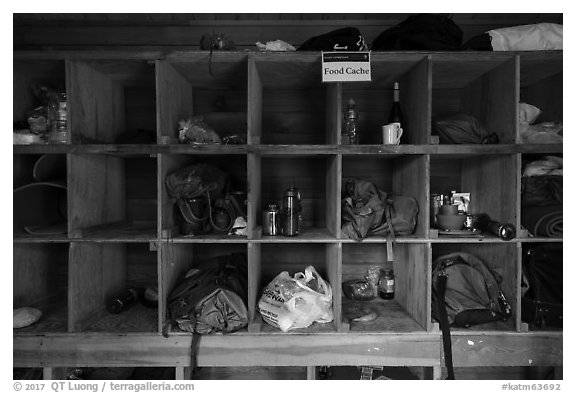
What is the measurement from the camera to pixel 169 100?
65.7 inches

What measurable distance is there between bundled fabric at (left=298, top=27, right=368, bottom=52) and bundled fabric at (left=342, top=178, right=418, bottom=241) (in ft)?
2.33

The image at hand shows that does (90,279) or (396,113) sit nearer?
(90,279)

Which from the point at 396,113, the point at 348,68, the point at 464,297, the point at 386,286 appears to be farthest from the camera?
the point at 386,286

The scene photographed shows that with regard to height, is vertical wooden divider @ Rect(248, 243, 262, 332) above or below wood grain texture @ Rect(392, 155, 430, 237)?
below

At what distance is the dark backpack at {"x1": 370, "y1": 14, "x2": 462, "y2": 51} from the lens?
1613mm

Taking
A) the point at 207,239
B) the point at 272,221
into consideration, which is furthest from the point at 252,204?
the point at 207,239

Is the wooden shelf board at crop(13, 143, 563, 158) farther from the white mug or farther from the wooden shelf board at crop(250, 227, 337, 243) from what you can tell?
the wooden shelf board at crop(250, 227, 337, 243)

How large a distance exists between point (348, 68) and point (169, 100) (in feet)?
2.88

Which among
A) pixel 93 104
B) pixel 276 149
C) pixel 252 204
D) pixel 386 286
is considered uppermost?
pixel 93 104

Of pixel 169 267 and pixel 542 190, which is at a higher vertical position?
pixel 542 190

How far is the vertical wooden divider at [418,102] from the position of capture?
61.2 inches

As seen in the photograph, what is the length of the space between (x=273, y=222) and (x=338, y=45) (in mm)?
900

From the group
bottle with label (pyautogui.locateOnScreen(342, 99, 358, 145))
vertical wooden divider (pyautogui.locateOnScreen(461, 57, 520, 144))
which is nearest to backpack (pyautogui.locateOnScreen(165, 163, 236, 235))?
bottle with label (pyautogui.locateOnScreen(342, 99, 358, 145))

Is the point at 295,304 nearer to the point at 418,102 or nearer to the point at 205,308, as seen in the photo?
the point at 205,308
